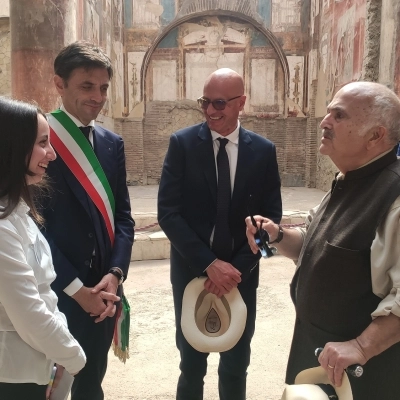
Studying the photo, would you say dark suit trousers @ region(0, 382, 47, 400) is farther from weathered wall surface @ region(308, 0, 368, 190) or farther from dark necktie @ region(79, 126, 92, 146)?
weathered wall surface @ region(308, 0, 368, 190)

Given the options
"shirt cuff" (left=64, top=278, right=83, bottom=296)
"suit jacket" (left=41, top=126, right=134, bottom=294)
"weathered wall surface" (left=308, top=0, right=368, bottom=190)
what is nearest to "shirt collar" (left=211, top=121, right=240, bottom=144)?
"suit jacket" (left=41, top=126, right=134, bottom=294)

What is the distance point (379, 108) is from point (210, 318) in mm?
1280

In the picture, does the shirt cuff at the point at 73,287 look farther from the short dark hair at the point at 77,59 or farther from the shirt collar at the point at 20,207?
the short dark hair at the point at 77,59

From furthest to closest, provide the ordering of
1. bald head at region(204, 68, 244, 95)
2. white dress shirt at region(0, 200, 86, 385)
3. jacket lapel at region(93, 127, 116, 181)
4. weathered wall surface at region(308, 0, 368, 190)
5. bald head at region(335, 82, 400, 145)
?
1. weathered wall surface at region(308, 0, 368, 190)
2. bald head at region(204, 68, 244, 95)
3. jacket lapel at region(93, 127, 116, 181)
4. bald head at region(335, 82, 400, 145)
5. white dress shirt at region(0, 200, 86, 385)

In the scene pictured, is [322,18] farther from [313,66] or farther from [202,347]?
[202,347]

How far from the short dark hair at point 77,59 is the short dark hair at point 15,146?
64 cm

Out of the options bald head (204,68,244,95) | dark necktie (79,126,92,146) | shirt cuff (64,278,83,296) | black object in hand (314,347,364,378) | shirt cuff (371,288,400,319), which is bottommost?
black object in hand (314,347,364,378)

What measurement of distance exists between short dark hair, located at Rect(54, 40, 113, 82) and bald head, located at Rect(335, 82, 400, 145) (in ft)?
3.64

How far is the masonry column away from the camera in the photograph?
18.6 feet

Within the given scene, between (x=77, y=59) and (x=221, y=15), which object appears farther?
(x=221, y=15)

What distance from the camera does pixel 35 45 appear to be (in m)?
5.71

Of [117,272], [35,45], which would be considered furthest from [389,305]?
[35,45]

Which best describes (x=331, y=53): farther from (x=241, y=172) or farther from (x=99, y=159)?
(x=99, y=159)

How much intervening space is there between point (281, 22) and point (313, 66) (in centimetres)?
170
